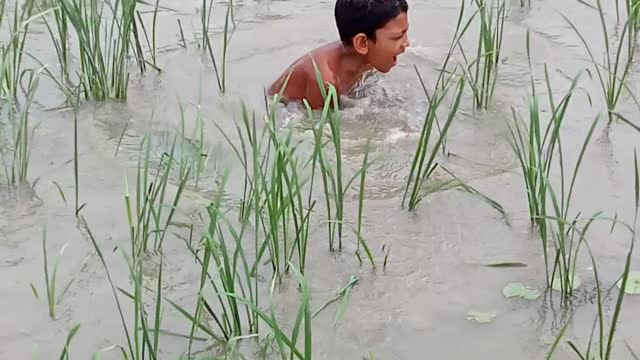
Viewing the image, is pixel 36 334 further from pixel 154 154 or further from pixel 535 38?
pixel 535 38

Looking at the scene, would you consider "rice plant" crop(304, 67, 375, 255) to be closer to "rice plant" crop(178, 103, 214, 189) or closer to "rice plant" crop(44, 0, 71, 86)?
"rice plant" crop(178, 103, 214, 189)

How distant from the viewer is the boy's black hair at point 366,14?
3705mm

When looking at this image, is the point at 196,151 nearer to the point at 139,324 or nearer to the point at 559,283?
the point at 139,324

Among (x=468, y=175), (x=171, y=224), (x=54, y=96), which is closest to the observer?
(x=171, y=224)

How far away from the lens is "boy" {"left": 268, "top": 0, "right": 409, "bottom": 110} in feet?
12.2

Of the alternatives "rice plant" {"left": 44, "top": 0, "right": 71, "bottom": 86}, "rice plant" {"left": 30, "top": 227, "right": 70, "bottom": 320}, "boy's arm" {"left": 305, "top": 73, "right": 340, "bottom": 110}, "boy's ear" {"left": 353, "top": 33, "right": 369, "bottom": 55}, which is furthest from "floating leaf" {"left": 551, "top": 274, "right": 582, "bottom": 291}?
"rice plant" {"left": 44, "top": 0, "right": 71, "bottom": 86}

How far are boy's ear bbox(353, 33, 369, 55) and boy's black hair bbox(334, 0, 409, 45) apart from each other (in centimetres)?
2

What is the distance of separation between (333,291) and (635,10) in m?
1.50

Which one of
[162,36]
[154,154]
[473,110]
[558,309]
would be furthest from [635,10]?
[162,36]

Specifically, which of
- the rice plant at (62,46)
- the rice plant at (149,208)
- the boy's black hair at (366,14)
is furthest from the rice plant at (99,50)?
the boy's black hair at (366,14)

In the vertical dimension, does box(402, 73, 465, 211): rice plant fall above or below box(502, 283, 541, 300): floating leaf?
above

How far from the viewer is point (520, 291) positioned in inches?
102

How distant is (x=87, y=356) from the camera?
2377mm

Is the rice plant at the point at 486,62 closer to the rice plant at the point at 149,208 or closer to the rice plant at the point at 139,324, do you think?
the rice plant at the point at 149,208
